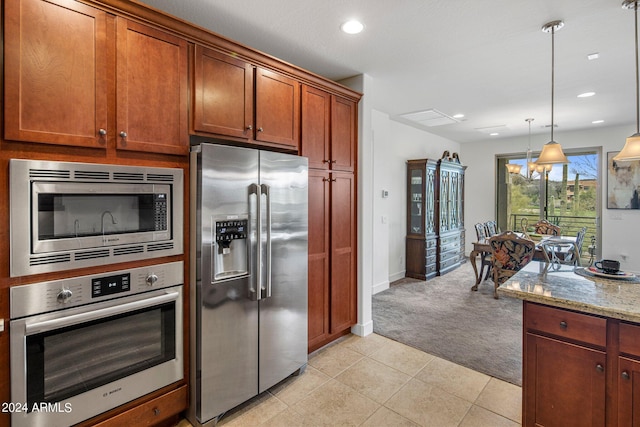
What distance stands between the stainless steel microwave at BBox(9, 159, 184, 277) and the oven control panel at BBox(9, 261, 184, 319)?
0.24ft

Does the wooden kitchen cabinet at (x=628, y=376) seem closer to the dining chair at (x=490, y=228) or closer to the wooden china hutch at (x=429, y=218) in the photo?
the wooden china hutch at (x=429, y=218)

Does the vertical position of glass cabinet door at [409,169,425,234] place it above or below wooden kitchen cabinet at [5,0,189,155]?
below

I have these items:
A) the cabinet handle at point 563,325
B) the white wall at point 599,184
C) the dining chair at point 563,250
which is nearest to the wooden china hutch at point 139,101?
the cabinet handle at point 563,325

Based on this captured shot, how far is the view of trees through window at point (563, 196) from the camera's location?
6.24 meters

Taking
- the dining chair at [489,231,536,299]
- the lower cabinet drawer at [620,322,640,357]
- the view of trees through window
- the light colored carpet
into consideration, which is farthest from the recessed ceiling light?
the view of trees through window

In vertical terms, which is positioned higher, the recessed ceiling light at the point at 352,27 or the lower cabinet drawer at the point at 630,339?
the recessed ceiling light at the point at 352,27

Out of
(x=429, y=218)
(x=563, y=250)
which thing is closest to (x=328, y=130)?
(x=429, y=218)

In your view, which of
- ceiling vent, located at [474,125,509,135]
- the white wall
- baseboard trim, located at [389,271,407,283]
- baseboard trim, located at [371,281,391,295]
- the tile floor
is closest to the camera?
the tile floor

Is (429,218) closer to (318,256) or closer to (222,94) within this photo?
(318,256)

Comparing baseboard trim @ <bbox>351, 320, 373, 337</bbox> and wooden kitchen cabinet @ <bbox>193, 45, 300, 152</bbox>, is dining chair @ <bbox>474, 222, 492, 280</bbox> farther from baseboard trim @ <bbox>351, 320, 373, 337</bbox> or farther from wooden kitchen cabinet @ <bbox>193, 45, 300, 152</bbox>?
wooden kitchen cabinet @ <bbox>193, 45, 300, 152</bbox>

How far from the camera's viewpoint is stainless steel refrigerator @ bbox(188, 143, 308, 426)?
6.64 ft

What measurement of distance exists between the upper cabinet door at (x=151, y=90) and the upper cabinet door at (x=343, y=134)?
1.45 meters

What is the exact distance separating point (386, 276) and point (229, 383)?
3.51 m

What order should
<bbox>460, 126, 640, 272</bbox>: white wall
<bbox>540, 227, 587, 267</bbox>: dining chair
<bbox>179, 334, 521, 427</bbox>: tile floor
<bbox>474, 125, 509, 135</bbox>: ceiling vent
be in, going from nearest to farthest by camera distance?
<bbox>179, 334, 521, 427</bbox>: tile floor, <bbox>540, 227, 587, 267</bbox>: dining chair, <bbox>460, 126, 640, 272</bbox>: white wall, <bbox>474, 125, 509, 135</bbox>: ceiling vent
